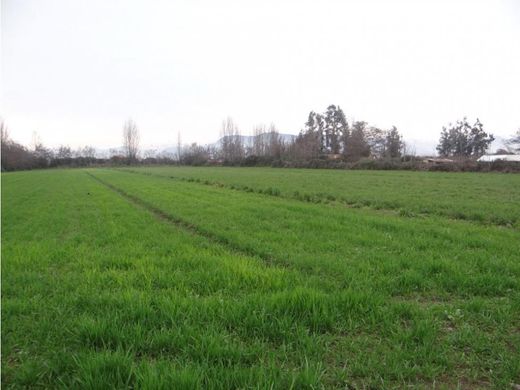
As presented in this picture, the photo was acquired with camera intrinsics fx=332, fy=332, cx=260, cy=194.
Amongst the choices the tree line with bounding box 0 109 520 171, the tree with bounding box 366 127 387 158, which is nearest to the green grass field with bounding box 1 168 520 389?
the tree line with bounding box 0 109 520 171

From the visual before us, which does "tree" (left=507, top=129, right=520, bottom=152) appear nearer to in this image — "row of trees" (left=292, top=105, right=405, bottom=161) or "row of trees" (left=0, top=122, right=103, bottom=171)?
"row of trees" (left=292, top=105, right=405, bottom=161)

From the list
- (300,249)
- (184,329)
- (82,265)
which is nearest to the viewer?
(184,329)

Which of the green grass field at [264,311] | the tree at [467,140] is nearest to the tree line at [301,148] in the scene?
the tree at [467,140]

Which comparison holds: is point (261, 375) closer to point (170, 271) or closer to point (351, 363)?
point (351, 363)

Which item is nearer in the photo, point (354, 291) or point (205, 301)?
point (205, 301)

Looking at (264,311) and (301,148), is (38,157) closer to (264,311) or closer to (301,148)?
(301,148)

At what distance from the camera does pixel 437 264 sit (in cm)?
585

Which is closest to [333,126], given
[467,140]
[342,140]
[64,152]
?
[342,140]

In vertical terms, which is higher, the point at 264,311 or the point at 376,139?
the point at 376,139

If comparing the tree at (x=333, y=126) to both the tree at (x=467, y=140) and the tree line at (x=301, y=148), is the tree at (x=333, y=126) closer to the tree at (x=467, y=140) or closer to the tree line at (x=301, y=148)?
the tree line at (x=301, y=148)

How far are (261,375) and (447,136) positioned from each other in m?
115

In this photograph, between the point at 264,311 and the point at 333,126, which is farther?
the point at 333,126

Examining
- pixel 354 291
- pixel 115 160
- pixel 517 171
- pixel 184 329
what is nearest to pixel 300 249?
pixel 354 291

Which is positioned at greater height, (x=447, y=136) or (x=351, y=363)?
(x=447, y=136)
